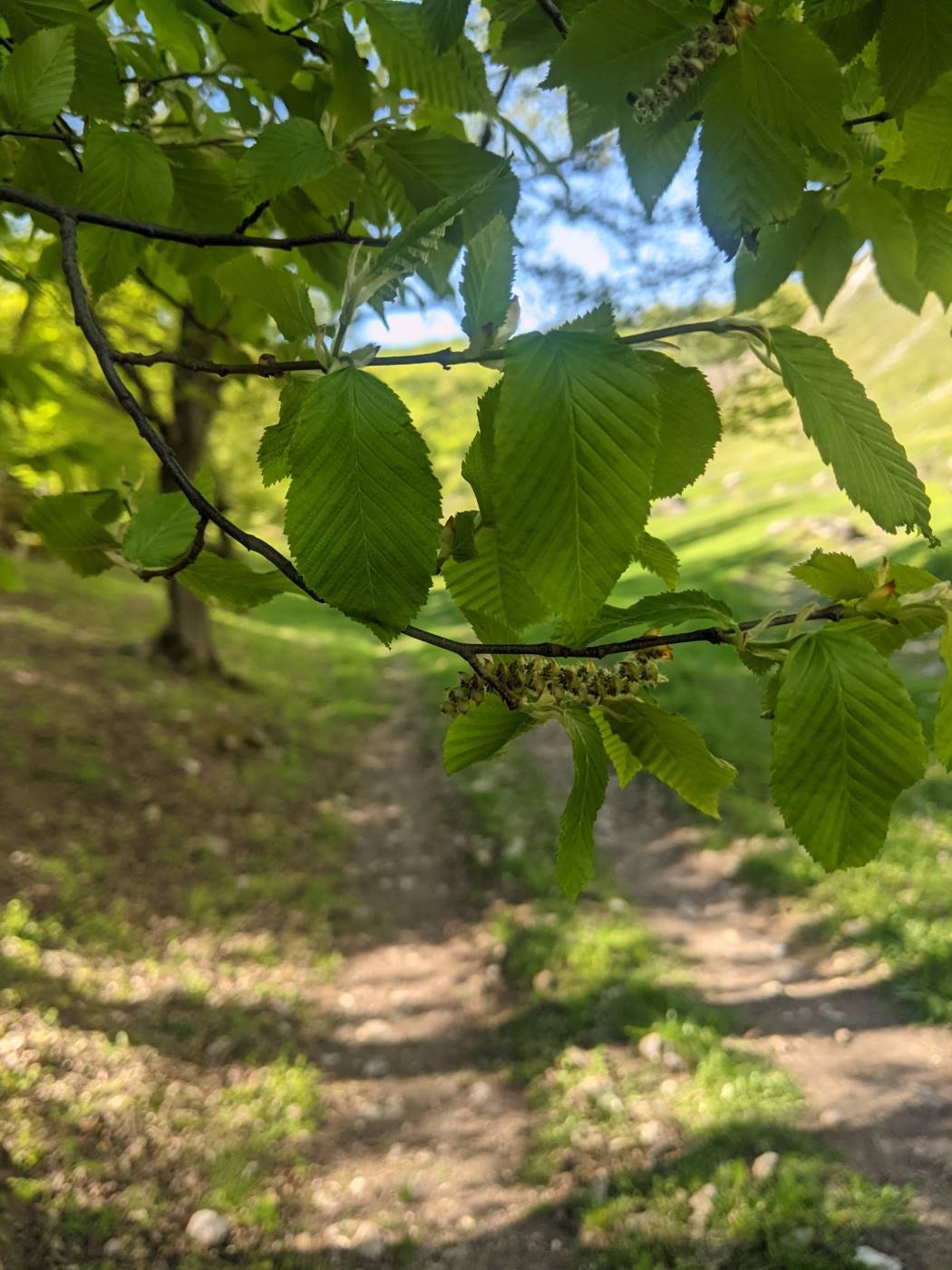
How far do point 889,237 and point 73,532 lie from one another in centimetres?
137

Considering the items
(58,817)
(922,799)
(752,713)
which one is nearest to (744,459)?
(752,713)

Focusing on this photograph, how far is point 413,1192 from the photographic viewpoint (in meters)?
3.30

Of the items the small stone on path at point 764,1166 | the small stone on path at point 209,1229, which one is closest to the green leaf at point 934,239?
the small stone on path at point 764,1166

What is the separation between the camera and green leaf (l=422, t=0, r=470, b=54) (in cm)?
93

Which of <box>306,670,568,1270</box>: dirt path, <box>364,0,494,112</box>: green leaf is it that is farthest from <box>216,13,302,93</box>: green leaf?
<box>306,670,568,1270</box>: dirt path

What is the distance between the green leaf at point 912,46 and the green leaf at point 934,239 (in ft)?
1.34

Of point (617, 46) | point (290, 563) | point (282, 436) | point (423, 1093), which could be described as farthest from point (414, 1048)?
point (617, 46)

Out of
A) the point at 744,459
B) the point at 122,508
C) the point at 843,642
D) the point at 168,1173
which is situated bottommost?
the point at 168,1173

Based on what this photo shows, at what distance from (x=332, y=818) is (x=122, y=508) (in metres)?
5.76

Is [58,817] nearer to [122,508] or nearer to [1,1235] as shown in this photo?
[1,1235]

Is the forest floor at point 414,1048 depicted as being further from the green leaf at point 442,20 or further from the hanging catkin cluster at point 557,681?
the green leaf at point 442,20

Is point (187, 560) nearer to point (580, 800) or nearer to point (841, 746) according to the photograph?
point (580, 800)

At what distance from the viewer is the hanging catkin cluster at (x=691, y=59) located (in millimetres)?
709

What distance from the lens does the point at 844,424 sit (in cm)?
74
